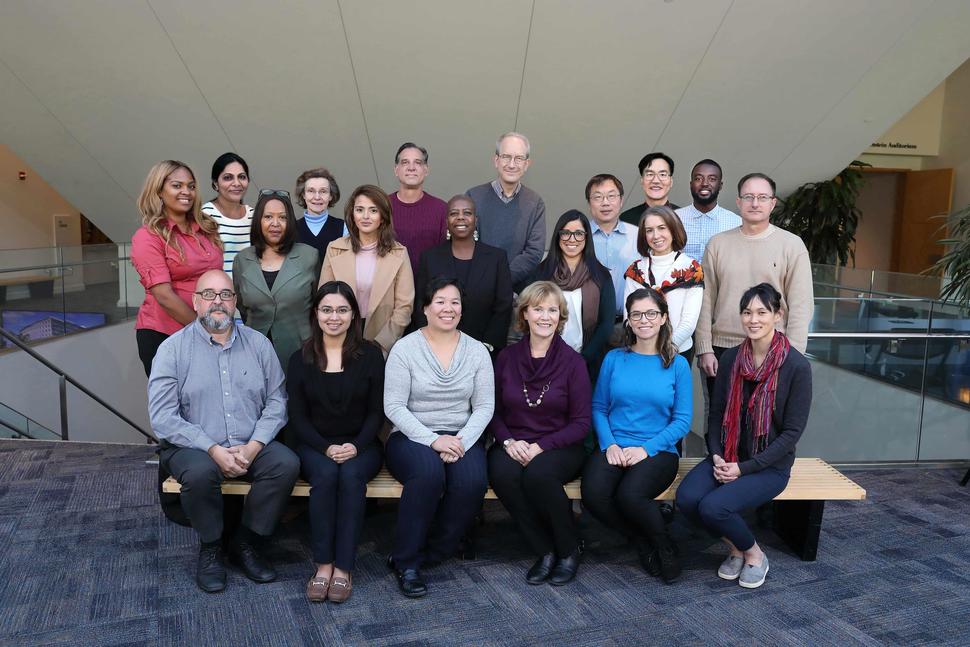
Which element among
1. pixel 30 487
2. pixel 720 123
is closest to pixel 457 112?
pixel 720 123

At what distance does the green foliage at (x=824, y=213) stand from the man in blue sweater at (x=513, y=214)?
5.95m

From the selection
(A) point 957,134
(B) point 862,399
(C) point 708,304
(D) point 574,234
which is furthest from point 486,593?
(A) point 957,134

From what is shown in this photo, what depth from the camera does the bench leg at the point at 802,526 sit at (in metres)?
3.03

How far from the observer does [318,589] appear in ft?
8.78

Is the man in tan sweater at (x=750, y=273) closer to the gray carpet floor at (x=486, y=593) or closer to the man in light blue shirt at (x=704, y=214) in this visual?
the man in light blue shirt at (x=704, y=214)

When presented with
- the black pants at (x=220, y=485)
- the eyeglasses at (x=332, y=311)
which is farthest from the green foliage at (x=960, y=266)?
the black pants at (x=220, y=485)

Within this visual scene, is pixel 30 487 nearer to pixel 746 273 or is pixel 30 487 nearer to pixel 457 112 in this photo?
pixel 746 273

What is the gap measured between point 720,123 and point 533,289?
5.18 m

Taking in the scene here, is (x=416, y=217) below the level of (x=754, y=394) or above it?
above

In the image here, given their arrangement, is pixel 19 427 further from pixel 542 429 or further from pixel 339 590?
pixel 542 429

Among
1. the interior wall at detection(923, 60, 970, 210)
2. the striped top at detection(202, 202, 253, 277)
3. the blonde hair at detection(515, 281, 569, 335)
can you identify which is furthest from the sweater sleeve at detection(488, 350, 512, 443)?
the interior wall at detection(923, 60, 970, 210)

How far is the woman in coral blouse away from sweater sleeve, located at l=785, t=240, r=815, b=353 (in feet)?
8.55

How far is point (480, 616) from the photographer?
2596 millimetres

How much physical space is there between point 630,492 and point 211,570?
5.40 feet
